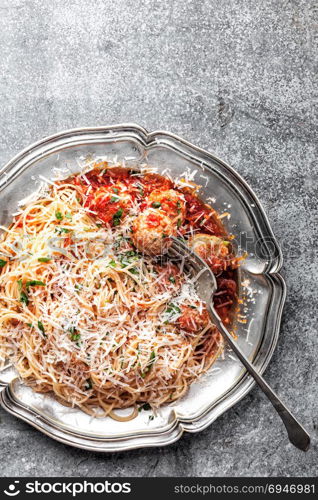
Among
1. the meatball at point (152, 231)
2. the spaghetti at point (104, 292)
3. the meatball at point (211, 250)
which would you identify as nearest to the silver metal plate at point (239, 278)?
the spaghetti at point (104, 292)

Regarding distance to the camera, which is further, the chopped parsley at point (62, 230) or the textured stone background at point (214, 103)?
the textured stone background at point (214, 103)

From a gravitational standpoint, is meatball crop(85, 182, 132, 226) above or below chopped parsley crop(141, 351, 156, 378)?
above

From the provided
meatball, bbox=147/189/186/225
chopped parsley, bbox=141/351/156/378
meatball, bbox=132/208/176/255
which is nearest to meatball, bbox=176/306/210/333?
chopped parsley, bbox=141/351/156/378

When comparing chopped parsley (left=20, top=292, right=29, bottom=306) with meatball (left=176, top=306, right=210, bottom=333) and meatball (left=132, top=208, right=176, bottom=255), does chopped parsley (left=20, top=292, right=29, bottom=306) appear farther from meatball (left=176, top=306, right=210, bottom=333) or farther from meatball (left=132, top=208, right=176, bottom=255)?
meatball (left=176, top=306, right=210, bottom=333)

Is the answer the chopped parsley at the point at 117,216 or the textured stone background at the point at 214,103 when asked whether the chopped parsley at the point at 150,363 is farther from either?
the chopped parsley at the point at 117,216

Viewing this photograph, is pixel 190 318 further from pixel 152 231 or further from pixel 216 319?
pixel 152 231

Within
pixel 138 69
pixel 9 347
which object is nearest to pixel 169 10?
pixel 138 69

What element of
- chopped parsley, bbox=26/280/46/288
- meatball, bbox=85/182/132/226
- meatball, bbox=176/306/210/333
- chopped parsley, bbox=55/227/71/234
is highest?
meatball, bbox=85/182/132/226
